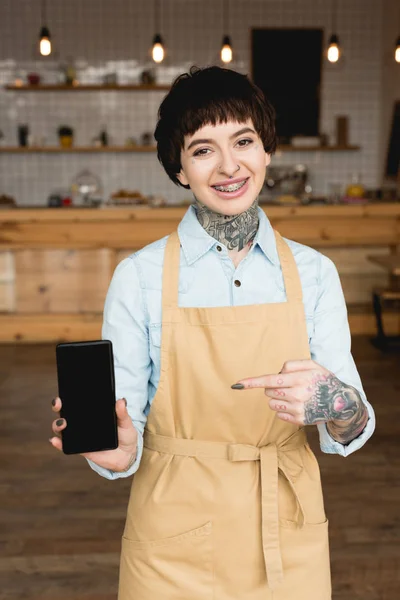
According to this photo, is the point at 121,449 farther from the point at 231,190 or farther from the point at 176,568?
the point at 231,190

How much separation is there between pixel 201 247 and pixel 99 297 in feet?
14.7

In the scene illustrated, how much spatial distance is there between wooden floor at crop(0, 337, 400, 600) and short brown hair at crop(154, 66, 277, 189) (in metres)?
1.68

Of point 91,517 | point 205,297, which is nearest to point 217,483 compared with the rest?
point 205,297

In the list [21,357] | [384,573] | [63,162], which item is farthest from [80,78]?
[384,573]

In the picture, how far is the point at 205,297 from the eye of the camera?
1.24 m

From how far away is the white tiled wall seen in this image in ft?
25.0

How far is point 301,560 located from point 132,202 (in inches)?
195

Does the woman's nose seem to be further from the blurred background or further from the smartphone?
the blurred background

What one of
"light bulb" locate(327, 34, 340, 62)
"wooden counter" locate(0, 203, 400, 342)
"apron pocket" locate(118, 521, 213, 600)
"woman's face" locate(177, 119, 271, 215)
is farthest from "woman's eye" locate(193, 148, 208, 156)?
"light bulb" locate(327, 34, 340, 62)

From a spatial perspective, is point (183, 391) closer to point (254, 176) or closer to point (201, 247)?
point (201, 247)

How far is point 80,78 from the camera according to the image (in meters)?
7.73

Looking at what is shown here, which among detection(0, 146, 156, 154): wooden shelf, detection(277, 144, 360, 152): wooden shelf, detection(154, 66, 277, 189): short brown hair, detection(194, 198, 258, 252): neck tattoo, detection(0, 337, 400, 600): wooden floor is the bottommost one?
detection(0, 337, 400, 600): wooden floor

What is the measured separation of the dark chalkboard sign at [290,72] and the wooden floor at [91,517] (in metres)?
4.53

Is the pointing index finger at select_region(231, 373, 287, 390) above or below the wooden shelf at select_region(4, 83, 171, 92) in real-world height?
below
